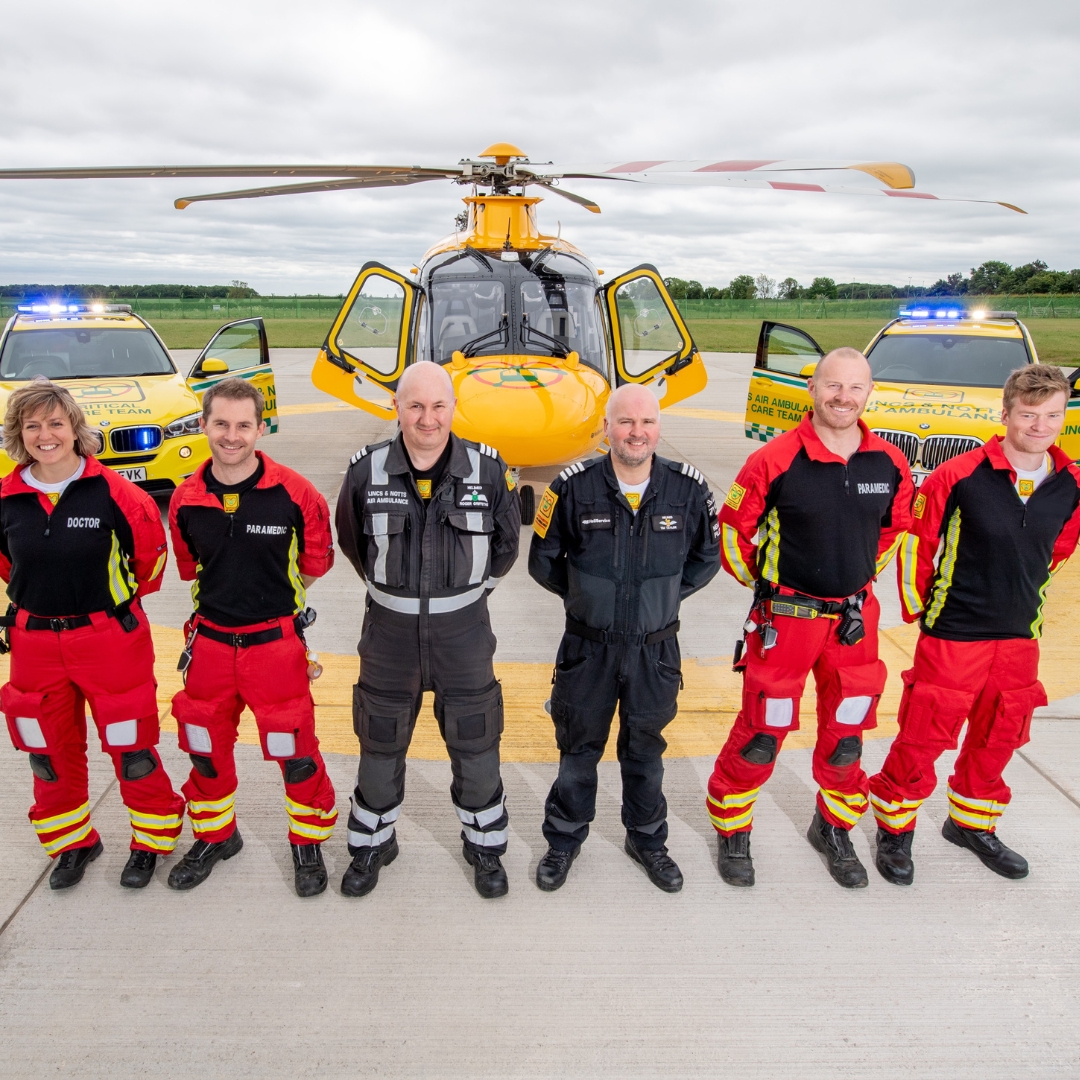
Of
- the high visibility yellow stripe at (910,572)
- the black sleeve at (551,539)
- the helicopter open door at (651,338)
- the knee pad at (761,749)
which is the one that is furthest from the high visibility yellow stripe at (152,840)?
the helicopter open door at (651,338)

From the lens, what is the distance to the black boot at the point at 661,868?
3291 millimetres

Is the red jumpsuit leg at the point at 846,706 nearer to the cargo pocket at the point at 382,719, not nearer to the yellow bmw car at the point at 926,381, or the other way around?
the cargo pocket at the point at 382,719

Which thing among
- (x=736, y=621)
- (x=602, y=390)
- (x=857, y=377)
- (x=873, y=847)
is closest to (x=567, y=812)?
(x=873, y=847)

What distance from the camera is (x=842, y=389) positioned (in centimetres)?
311

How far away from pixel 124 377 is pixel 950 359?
28.2ft

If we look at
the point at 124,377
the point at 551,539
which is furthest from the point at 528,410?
the point at 124,377

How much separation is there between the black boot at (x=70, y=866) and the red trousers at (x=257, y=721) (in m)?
0.48

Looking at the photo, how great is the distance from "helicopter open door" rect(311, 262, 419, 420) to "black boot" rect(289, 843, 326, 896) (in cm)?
476

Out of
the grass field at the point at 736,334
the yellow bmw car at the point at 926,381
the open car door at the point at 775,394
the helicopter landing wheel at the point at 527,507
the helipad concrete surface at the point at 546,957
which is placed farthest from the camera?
the grass field at the point at 736,334

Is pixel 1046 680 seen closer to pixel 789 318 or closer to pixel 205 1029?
pixel 205 1029

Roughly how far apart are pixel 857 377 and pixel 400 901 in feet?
8.81

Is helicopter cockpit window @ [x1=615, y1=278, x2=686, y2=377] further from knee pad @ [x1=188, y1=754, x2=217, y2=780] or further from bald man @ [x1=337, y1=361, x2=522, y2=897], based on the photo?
knee pad @ [x1=188, y1=754, x2=217, y2=780]

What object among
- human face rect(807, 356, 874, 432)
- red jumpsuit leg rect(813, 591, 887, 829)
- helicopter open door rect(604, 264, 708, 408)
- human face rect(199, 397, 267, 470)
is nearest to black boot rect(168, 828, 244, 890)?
human face rect(199, 397, 267, 470)

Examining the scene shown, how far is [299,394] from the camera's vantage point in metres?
16.7
